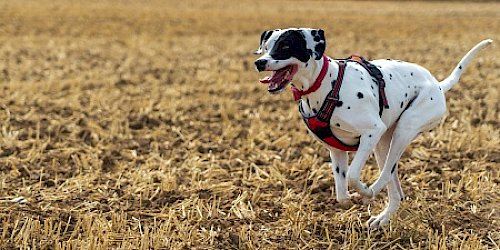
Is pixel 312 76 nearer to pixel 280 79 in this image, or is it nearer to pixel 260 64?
pixel 280 79

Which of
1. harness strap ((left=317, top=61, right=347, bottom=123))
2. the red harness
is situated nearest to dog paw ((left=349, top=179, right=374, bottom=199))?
the red harness

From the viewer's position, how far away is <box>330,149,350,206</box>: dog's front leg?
5.07 m

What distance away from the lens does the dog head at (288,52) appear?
4480 millimetres

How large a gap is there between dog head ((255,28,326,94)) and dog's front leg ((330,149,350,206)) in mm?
933

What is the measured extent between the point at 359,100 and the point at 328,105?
24 centimetres

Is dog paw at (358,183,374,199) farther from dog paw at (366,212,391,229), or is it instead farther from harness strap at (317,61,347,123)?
harness strap at (317,61,347,123)

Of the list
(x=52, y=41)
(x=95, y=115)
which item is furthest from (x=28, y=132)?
(x=52, y=41)

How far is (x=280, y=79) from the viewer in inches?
178

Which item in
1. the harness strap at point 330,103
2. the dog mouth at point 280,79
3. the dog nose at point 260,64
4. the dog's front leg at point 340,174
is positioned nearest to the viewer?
the dog nose at point 260,64

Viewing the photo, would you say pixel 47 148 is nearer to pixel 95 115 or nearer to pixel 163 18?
pixel 95 115

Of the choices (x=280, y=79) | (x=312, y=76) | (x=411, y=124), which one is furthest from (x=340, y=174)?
(x=280, y=79)

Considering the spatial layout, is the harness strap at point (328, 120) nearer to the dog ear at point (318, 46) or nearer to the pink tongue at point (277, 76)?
the dog ear at point (318, 46)

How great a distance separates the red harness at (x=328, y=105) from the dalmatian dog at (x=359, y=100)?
25mm

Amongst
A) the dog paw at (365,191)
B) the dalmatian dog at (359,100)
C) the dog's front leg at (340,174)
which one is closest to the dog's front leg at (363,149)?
the dalmatian dog at (359,100)
